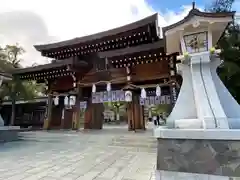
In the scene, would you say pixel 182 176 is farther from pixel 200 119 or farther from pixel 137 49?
pixel 137 49

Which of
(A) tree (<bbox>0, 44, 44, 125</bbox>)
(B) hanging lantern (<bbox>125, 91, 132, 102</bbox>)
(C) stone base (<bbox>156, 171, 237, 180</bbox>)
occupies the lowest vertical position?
(C) stone base (<bbox>156, 171, 237, 180</bbox>)

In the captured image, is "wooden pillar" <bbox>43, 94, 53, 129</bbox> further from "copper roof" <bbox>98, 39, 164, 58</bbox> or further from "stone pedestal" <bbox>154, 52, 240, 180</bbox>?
"stone pedestal" <bbox>154, 52, 240, 180</bbox>

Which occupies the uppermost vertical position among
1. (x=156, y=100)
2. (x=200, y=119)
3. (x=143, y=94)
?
(x=143, y=94)

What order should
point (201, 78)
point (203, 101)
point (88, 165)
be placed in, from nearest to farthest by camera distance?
point (203, 101)
point (201, 78)
point (88, 165)

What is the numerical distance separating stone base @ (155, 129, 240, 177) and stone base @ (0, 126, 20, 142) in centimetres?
708

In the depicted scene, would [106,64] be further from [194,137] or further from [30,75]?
[194,137]

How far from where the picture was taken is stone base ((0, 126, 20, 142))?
8.16 meters

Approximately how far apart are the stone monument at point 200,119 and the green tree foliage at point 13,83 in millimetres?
11489

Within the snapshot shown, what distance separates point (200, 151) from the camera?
3.42 meters

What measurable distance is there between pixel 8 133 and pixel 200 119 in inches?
309

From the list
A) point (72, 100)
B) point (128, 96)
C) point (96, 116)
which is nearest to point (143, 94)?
point (128, 96)

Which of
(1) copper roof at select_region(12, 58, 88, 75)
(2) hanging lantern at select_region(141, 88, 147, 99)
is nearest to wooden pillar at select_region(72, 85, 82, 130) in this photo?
(1) copper roof at select_region(12, 58, 88, 75)

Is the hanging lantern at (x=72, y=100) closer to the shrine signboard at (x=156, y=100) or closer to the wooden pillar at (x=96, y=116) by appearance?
the wooden pillar at (x=96, y=116)

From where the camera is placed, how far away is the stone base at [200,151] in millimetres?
3242
